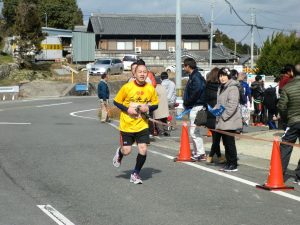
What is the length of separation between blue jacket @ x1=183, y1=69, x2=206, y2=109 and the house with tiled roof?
→ 6086 cm

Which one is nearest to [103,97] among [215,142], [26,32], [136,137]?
[215,142]

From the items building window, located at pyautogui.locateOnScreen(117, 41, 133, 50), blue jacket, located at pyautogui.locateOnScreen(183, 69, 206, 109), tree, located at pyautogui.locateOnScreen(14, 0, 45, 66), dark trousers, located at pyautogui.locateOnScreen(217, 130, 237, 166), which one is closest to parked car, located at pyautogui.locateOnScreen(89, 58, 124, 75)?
tree, located at pyautogui.locateOnScreen(14, 0, 45, 66)

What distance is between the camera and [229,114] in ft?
34.4

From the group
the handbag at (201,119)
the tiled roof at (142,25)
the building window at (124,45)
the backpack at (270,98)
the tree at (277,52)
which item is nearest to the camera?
the handbag at (201,119)

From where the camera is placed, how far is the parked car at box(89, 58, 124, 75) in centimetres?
5278

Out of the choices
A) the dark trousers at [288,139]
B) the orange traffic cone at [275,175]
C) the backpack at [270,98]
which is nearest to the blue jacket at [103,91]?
the backpack at [270,98]

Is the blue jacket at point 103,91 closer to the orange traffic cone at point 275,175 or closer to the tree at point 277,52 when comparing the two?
the orange traffic cone at point 275,175

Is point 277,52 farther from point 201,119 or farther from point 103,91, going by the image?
point 201,119

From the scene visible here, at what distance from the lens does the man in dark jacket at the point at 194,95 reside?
455 inches

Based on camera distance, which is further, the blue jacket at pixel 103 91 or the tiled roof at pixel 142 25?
the tiled roof at pixel 142 25

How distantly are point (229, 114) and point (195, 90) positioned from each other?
4.24ft

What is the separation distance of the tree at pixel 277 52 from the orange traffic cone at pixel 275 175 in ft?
106

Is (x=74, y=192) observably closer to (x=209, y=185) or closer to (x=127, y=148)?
(x=127, y=148)

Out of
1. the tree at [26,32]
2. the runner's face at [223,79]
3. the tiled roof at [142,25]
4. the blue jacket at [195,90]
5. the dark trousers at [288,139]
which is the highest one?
the tiled roof at [142,25]
